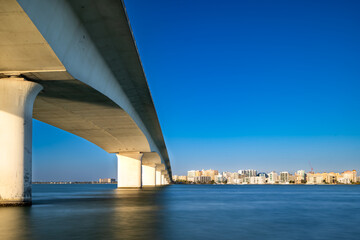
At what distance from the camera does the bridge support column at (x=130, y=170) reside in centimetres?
5988

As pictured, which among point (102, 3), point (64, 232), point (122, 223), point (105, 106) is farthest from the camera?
point (105, 106)

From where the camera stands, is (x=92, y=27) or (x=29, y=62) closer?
(x=29, y=62)

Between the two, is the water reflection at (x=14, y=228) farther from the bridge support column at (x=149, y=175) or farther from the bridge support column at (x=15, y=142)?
the bridge support column at (x=149, y=175)

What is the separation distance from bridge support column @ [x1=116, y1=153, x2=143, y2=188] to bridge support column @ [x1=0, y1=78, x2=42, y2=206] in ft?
131

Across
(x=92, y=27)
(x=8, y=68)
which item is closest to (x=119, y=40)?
(x=92, y=27)

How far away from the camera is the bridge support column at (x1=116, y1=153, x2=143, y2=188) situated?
59875mm

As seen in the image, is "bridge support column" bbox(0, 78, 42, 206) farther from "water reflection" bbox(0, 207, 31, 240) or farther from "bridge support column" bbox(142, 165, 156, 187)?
"bridge support column" bbox(142, 165, 156, 187)

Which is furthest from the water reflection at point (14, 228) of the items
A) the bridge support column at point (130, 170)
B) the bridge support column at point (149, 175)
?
the bridge support column at point (149, 175)

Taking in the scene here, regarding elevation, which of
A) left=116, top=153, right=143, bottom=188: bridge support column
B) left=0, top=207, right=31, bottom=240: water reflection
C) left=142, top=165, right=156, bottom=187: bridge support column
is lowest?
left=142, top=165, right=156, bottom=187: bridge support column

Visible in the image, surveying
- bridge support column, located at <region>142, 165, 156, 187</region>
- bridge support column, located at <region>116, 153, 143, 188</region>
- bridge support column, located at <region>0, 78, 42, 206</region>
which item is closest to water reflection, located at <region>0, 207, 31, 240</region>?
bridge support column, located at <region>0, 78, 42, 206</region>

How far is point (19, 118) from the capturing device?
19.6m

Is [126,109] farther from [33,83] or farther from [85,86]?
[33,83]

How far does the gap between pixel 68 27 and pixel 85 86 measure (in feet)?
16.4

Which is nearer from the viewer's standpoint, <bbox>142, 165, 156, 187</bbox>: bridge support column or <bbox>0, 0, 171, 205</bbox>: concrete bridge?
<bbox>0, 0, 171, 205</bbox>: concrete bridge
